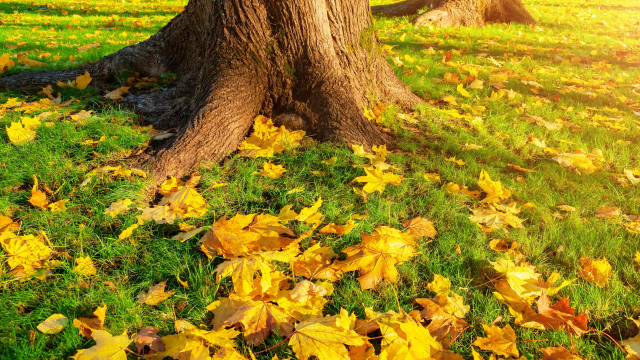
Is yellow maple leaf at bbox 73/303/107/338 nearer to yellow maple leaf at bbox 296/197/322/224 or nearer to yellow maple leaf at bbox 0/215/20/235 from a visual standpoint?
yellow maple leaf at bbox 0/215/20/235

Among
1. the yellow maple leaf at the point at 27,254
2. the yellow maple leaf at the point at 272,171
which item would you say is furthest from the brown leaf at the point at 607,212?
the yellow maple leaf at the point at 27,254

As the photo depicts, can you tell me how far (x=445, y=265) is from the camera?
1.86 m

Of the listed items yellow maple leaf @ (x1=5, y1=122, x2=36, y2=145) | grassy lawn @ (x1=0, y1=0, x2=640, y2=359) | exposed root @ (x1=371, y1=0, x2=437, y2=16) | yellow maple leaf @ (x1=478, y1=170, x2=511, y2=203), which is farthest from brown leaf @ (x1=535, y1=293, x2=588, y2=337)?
exposed root @ (x1=371, y1=0, x2=437, y2=16)

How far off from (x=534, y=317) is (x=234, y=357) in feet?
4.01

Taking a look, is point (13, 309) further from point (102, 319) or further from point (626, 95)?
point (626, 95)

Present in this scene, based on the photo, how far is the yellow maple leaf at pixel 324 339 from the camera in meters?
1.32

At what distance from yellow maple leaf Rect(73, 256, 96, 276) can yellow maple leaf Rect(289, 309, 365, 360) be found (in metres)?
1.02

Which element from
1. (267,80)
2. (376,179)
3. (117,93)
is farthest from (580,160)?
(117,93)

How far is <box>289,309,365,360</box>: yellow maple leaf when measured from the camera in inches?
51.9

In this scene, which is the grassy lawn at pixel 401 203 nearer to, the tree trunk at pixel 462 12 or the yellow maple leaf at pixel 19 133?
the yellow maple leaf at pixel 19 133

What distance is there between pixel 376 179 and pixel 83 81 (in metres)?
3.01

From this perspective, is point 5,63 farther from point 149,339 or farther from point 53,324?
point 149,339

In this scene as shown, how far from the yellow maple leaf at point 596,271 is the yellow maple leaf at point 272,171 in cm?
170

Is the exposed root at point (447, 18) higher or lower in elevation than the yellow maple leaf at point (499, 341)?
higher
